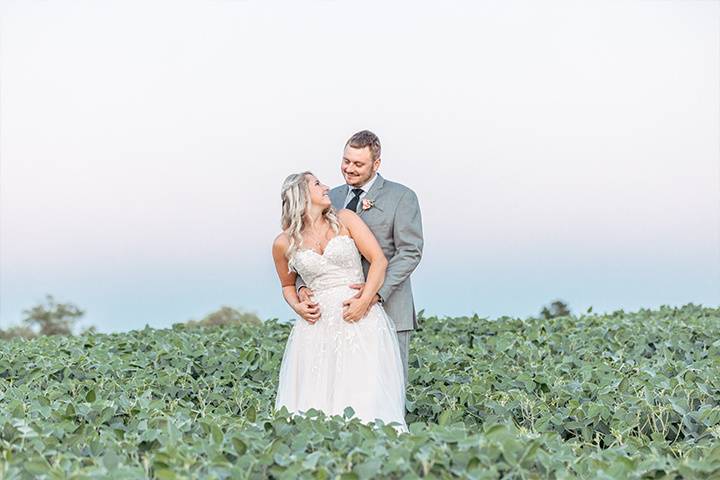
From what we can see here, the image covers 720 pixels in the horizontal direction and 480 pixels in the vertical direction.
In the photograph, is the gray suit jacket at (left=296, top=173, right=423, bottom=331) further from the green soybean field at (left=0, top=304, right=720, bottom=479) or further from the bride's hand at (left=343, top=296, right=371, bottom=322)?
the green soybean field at (left=0, top=304, right=720, bottom=479)

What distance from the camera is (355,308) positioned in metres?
5.96

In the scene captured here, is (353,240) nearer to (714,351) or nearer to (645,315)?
(714,351)

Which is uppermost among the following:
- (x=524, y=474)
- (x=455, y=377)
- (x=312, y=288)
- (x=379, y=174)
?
(x=379, y=174)

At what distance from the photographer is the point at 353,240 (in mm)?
5984

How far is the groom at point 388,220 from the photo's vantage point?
600cm

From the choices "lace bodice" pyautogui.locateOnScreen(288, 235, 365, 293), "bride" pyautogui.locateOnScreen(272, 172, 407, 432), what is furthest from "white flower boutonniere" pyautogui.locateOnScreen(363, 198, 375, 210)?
"lace bodice" pyautogui.locateOnScreen(288, 235, 365, 293)

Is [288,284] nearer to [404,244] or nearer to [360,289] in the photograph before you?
[360,289]

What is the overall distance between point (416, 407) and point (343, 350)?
1.13 m

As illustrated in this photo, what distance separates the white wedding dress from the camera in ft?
19.6

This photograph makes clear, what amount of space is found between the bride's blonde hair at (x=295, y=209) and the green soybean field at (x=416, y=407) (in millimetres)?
1139

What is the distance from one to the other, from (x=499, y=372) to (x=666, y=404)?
59.8 inches

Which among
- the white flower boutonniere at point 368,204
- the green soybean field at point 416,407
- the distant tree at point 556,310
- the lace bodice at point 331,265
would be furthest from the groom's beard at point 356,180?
the distant tree at point 556,310

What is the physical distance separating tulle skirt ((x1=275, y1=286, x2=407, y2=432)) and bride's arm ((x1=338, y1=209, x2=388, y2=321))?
9 cm

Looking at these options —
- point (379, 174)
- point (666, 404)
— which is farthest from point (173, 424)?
point (666, 404)
